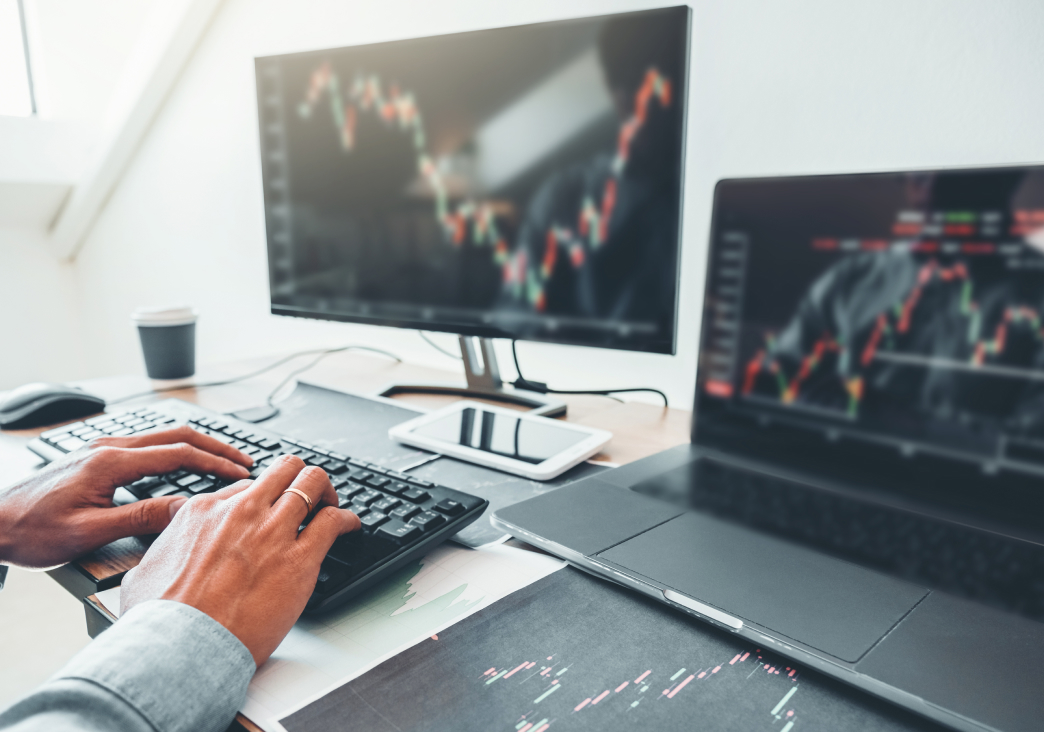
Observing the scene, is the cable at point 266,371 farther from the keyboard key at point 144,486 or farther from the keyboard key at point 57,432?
the keyboard key at point 144,486

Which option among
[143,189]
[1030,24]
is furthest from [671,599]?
[143,189]

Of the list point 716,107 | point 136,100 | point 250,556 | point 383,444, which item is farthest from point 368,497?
point 136,100

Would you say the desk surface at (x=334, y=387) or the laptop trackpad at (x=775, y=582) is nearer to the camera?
the laptop trackpad at (x=775, y=582)

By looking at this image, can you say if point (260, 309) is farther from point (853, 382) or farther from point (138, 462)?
point (853, 382)

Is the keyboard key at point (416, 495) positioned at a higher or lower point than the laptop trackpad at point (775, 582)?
higher

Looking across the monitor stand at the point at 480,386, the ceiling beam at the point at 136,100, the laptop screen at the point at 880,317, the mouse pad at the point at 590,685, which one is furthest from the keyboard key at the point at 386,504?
the ceiling beam at the point at 136,100

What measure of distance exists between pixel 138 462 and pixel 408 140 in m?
0.51

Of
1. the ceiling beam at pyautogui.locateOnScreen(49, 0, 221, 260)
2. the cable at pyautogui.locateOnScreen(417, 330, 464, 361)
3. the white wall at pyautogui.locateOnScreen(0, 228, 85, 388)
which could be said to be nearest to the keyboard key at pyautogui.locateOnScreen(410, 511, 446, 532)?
the cable at pyautogui.locateOnScreen(417, 330, 464, 361)

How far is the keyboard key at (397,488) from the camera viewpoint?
548mm

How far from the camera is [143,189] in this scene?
5.90 ft

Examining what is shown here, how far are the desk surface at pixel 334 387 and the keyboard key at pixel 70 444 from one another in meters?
0.03

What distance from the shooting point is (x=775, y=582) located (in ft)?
1.40

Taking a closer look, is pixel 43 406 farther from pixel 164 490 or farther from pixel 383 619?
pixel 383 619

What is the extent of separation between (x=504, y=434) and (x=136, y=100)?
4.89 ft
